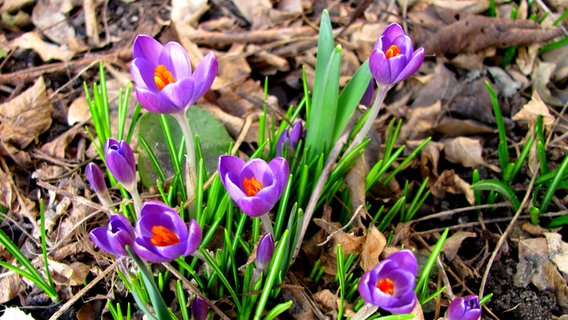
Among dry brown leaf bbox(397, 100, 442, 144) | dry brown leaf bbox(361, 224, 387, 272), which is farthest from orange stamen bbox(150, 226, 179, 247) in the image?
dry brown leaf bbox(397, 100, 442, 144)

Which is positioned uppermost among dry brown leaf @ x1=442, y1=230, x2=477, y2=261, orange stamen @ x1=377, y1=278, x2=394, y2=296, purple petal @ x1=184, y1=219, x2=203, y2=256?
purple petal @ x1=184, y1=219, x2=203, y2=256

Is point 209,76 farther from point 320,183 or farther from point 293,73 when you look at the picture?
point 293,73

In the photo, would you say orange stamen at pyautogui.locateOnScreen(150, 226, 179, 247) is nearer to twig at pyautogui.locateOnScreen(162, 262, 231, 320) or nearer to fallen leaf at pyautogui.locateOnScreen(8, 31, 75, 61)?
Answer: twig at pyautogui.locateOnScreen(162, 262, 231, 320)

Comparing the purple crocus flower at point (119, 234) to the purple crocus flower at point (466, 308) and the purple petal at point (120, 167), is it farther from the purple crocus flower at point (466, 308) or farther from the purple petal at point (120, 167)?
the purple crocus flower at point (466, 308)

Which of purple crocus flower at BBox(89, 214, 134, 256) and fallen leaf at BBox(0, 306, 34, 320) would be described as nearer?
purple crocus flower at BBox(89, 214, 134, 256)

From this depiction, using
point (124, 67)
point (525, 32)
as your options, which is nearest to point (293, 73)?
point (124, 67)

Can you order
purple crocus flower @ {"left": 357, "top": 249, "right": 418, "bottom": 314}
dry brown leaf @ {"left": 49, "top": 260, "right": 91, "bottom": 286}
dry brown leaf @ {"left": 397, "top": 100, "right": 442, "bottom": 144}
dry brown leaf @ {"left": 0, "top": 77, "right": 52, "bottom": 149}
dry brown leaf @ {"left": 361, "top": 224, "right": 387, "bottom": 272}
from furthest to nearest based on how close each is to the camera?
dry brown leaf @ {"left": 397, "top": 100, "right": 442, "bottom": 144}
dry brown leaf @ {"left": 0, "top": 77, "right": 52, "bottom": 149}
dry brown leaf @ {"left": 49, "top": 260, "right": 91, "bottom": 286}
dry brown leaf @ {"left": 361, "top": 224, "right": 387, "bottom": 272}
purple crocus flower @ {"left": 357, "top": 249, "right": 418, "bottom": 314}

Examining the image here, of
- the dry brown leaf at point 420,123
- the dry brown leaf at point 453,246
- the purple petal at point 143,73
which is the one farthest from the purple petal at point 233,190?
the dry brown leaf at point 420,123
